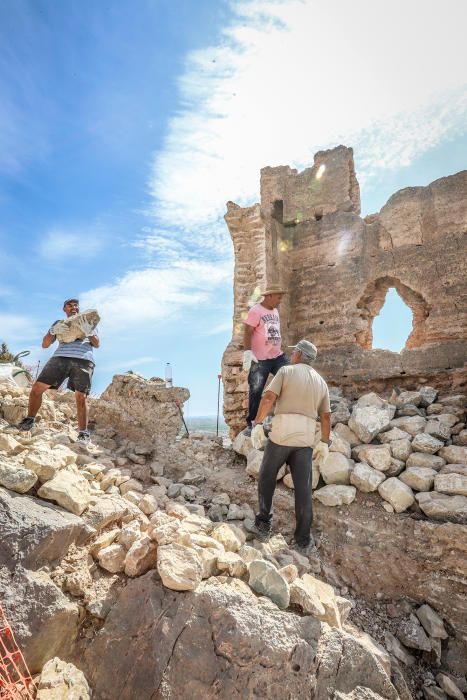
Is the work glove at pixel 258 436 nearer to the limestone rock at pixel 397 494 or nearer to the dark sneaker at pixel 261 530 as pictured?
the dark sneaker at pixel 261 530

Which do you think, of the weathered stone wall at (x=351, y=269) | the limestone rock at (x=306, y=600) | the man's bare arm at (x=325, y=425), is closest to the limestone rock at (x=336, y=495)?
the man's bare arm at (x=325, y=425)

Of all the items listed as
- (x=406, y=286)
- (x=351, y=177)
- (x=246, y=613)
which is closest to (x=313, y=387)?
(x=246, y=613)

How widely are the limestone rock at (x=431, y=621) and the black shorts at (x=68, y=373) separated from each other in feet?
12.3

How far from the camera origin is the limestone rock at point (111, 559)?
8.04 feet

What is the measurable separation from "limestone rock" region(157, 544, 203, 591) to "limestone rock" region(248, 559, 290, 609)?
38cm

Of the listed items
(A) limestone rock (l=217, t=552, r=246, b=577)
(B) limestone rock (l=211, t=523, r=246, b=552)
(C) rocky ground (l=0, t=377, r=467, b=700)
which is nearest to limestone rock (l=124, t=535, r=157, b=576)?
(C) rocky ground (l=0, t=377, r=467, b=700)

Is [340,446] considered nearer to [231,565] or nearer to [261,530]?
[261,530]

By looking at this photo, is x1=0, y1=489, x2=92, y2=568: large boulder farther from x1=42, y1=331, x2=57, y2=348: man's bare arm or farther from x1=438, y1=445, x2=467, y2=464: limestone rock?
x1=438, y1=445, x2=467, y2=464: limestone rock

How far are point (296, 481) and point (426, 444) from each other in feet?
5.20

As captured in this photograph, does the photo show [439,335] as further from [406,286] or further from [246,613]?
[246,613]

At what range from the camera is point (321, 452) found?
12.3 feet

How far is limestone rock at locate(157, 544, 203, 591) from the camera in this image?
7.43 feet

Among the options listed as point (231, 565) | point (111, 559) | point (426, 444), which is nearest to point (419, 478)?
point (426, 444)

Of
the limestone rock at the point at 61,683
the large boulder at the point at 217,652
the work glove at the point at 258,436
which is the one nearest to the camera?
the limestone rock at the point at 61,683
